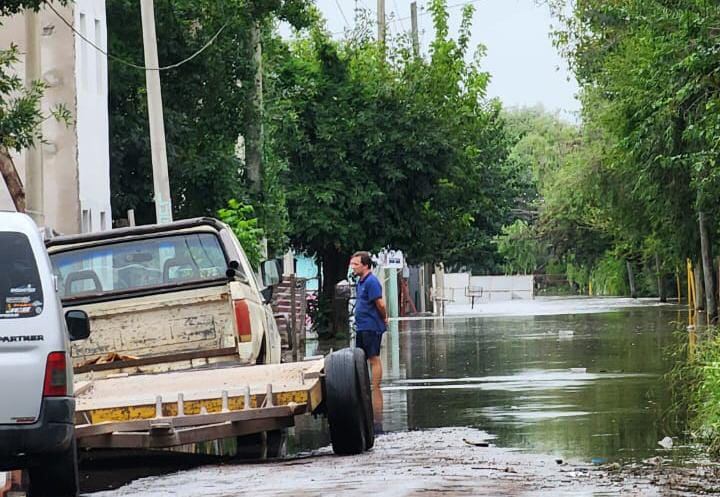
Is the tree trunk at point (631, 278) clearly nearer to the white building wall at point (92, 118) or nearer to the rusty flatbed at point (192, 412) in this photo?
the white building wall at point (92, 118)

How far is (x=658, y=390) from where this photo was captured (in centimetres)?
2123

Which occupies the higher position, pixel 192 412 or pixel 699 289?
pixel 699 289

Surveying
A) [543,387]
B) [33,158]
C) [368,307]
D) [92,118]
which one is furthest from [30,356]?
[92,118]

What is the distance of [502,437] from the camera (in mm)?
15781

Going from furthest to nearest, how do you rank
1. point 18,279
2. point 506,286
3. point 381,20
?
point 506,286, point 381,20, point 18,279

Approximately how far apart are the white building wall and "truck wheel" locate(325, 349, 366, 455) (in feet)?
62.3

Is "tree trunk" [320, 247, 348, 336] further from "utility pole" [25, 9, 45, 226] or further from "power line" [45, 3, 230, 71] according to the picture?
"utility pole" [25, 9, 45, 226]

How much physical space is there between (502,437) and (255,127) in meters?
20.2

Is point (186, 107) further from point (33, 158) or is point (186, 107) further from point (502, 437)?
point (502, 437)

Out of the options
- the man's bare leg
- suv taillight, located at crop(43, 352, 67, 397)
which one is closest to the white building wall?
the man's bare leg

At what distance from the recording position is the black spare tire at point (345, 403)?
13711 millimetres

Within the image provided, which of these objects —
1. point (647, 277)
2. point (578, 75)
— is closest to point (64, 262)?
point (578, 75)

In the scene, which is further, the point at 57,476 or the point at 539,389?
the point at 539,389

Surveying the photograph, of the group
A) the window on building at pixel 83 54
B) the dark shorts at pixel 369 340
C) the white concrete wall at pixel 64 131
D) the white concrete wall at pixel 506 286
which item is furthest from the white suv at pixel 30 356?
the white concrete wall at pixel 506 286
